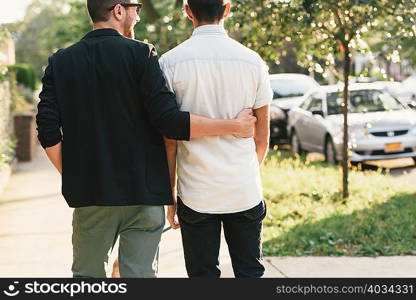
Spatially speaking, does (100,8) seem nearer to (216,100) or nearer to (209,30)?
(209,30)

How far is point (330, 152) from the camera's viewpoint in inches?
548

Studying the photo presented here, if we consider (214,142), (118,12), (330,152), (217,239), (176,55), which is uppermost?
(118,12)

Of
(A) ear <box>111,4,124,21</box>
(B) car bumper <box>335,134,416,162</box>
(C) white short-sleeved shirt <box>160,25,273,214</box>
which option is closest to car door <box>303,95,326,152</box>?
(B) car bumper <box>335,134,416,162</box>

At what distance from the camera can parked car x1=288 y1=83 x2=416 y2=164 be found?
43.2 feet

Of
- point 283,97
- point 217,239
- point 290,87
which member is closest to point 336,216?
point 217,239

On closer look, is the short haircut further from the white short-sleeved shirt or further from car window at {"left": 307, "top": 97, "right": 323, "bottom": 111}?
car window at {"left": 307, "top": 97, "right": 323, "bottom": 111}

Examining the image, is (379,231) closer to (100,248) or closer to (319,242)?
(319,242)

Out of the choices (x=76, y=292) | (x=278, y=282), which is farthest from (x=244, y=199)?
(x=76, y=292)

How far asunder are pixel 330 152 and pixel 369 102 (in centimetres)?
109

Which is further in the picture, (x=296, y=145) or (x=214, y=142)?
(x=296, y=145)

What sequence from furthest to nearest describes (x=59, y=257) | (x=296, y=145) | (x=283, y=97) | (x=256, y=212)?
(x=283, y=97) → (x=296, y=145) → (x=59, y=257) → (x=256, y=212)

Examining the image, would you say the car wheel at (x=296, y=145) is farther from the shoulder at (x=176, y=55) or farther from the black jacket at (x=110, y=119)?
the black jacket at (x=110, y=119)

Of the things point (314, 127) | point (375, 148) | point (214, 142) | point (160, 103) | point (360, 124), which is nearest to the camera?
point (160, 103)

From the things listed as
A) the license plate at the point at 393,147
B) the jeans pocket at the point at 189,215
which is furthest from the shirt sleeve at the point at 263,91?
the license plate at the point at 393,147
